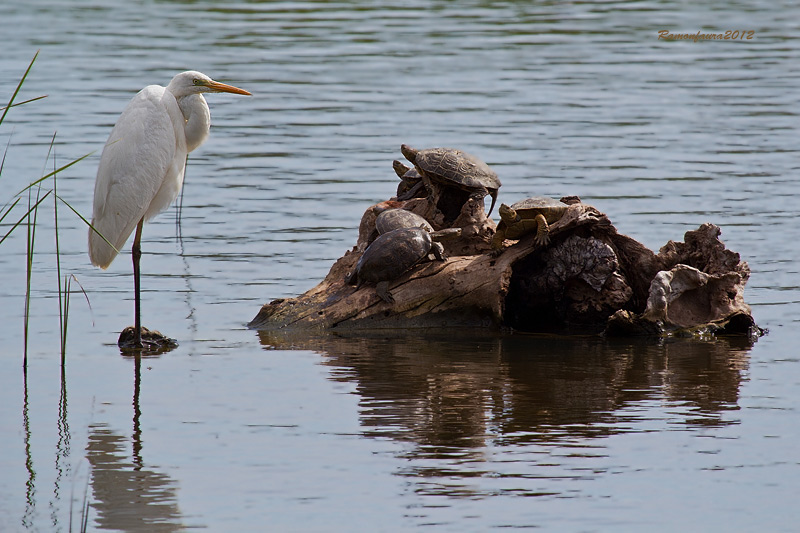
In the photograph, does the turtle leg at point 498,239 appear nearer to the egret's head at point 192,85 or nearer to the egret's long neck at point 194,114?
the egret's head at point 192,85

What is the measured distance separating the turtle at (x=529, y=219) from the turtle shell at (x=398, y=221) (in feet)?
2.18

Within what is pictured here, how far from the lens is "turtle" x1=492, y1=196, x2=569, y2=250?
9734 mm

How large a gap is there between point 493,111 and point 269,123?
12.8ft

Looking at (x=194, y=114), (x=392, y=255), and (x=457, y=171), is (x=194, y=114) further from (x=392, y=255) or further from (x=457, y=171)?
(x=457, y=171)

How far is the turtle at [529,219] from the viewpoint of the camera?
9.73m

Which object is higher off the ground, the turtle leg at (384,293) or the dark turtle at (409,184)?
the dark turtle at (409,184)

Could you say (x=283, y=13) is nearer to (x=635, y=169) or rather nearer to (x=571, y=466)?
(x=635, y=169)

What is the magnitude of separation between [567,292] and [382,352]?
5.73ft

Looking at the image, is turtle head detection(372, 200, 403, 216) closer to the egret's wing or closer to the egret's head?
the egret's head

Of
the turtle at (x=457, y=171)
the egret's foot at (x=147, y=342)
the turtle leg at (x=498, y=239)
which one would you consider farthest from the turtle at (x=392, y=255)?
the egret's foot at (x=147, y=342)

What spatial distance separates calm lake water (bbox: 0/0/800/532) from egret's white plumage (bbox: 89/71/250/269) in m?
0.95

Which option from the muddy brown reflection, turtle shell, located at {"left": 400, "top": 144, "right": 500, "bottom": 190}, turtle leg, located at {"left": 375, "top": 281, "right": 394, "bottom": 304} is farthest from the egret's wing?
turtle shell, located at {"left": 400, "top": 144, "right": 500, "bottom": 190}

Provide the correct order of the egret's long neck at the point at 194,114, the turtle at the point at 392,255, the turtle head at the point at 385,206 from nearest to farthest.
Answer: the turtle at the point at 392,255 → the egret's long neck at the point at 194,114 → the turtle head at the point at 385,206

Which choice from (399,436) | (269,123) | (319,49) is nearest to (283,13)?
(319,49)
